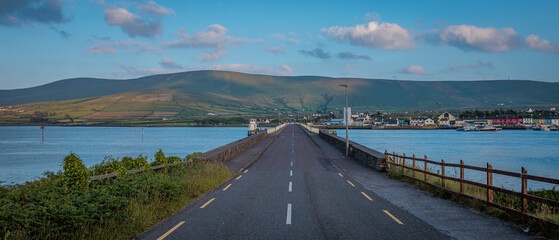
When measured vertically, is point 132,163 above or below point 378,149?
above

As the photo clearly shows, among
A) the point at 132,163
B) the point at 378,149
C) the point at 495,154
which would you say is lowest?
the point at 495,154

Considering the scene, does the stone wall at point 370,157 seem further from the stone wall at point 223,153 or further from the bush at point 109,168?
the bush at point 109,168

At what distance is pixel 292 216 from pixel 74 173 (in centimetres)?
621

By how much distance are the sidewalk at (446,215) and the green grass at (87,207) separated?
754 cm

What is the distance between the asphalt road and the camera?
9.23 m

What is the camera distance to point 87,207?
351 inches

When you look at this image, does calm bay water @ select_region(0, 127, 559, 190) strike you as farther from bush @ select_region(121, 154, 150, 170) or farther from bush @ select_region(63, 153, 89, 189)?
bush @ select_region(63, 153, 89, 189)

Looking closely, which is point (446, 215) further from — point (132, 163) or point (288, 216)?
point (132, 163)

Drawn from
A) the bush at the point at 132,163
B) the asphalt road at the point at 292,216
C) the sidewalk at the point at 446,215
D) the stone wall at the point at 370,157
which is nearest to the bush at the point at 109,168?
the bush at the point at 132,163

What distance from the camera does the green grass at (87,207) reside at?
7.72 metres

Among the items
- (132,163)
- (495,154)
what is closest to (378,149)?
(495,154)

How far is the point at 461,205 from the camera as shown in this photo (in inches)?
508

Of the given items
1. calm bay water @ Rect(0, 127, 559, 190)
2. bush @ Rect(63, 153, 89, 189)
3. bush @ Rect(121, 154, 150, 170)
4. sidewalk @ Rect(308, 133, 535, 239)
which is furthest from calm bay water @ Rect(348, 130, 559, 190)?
bush @ Rect(63, 153, 89, 189)

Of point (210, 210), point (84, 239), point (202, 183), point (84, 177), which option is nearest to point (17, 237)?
point (84, 239)
